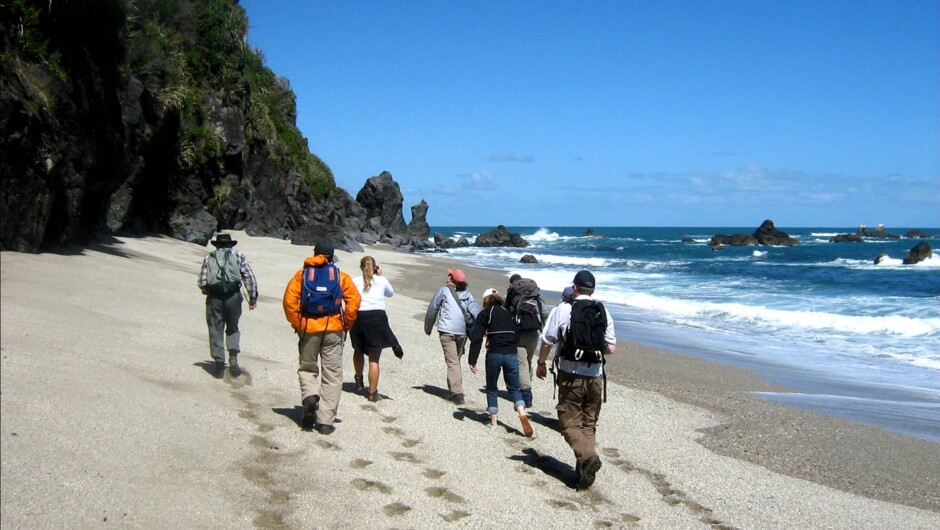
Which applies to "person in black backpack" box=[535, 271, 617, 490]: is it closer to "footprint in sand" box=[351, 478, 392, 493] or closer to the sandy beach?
the sandy beach

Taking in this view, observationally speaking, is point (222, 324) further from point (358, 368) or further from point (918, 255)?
point (918, 255)

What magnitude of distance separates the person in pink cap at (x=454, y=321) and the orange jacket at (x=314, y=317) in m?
2.11

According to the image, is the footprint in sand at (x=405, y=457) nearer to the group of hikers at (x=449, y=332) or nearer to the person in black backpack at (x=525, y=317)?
the group of hikers at (x=449, y=332)

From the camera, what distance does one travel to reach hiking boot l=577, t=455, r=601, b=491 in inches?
256

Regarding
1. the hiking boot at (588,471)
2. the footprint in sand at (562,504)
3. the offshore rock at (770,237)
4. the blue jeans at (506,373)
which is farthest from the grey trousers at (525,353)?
the offshore rock at (770,237)

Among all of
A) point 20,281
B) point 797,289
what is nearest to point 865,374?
point 20,281

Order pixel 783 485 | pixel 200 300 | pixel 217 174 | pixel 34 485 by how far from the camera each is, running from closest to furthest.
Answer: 1. pixel 34 485
2. pixel 783 485
3. pixel 200 300
4. pixel 217 174

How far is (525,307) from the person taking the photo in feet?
28.9

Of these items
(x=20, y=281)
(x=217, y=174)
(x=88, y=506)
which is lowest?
(x=88, y=506)

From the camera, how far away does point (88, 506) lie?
4.07 m

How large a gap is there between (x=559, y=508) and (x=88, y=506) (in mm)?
3473

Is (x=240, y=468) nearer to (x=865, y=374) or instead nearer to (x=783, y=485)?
A: (x=783, y=485)

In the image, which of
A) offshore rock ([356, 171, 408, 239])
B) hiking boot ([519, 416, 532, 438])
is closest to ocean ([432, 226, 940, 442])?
hiking boot ([519, 416, 532, 438])

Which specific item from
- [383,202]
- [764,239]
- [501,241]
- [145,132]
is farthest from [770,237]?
[145,132]
